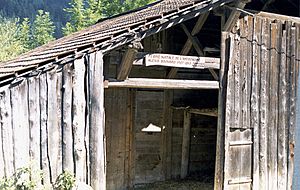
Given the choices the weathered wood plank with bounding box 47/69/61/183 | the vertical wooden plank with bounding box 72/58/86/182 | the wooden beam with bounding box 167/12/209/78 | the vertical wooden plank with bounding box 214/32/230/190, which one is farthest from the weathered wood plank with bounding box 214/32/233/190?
the weathered wood plank with bounding box 47/69/61/183

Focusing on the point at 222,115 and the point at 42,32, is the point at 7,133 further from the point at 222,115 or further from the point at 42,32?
the point at 42,32

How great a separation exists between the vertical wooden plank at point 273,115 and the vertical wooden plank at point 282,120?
0.33 feet

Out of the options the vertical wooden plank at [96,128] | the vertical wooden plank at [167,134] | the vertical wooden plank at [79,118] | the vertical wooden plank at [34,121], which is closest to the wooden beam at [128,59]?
the vertical wooden plank at [96,128]

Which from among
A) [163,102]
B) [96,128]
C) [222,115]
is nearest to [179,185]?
[163,102]

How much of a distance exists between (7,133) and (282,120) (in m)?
5.17

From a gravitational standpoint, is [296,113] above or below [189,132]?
above

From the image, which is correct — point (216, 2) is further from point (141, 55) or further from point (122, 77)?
point (122, 77)

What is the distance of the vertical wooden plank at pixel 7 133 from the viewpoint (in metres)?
4.56

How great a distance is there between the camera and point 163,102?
8.81 meters

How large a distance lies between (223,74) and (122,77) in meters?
2.00

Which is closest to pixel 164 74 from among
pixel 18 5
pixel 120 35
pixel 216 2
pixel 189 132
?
pixel 189 132

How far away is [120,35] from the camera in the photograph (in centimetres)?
515

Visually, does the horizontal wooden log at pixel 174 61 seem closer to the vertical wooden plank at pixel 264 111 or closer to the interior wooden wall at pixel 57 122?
the interior wooden wall at pixel 57 122

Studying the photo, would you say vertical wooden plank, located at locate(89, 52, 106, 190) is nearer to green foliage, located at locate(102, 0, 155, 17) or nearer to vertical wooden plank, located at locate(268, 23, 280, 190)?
vertical wooden plank, located at locate(268, 23, 280, 190)
